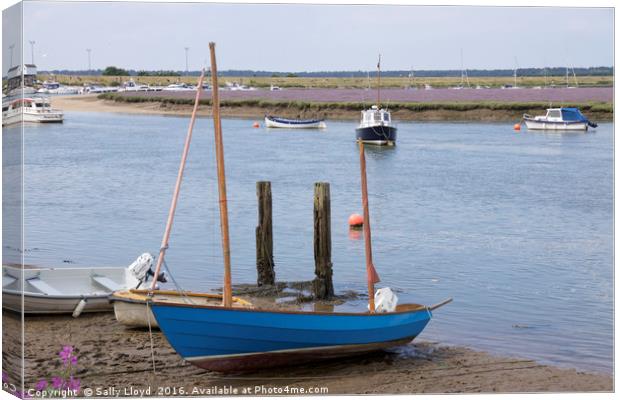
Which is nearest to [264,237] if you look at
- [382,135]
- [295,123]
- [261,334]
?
[261,334]

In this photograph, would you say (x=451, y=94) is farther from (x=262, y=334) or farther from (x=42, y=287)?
(x=262, y=334)

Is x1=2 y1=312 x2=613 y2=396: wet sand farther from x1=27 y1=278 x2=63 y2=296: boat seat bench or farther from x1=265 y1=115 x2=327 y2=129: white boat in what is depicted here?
x1=265 y1=115 x2=327 y2=129: white boat

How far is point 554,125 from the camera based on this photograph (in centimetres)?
5253

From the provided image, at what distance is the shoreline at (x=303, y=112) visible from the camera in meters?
47.2

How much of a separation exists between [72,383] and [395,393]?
390cm

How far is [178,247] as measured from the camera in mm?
21812

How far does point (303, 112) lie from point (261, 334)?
51803 millimetres

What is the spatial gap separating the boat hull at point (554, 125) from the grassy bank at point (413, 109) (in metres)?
0.79

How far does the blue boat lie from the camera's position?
40.5 feet

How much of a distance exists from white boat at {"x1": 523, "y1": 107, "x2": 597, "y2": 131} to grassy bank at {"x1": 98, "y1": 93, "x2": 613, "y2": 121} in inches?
22.0

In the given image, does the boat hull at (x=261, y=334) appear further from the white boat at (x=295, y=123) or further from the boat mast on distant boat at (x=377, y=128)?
the white boat at (x=295, y=123)

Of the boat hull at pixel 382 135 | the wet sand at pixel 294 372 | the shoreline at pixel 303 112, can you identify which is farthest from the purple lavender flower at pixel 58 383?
the boat hull at pixel 382 135

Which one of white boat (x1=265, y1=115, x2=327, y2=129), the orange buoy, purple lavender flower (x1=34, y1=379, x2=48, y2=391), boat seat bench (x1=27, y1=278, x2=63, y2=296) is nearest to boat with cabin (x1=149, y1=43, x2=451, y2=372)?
purple lavender flower (x1=34, y1=379, x2=48, y2=391)

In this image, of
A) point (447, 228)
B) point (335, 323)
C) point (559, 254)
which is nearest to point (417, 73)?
point (335, 323)
